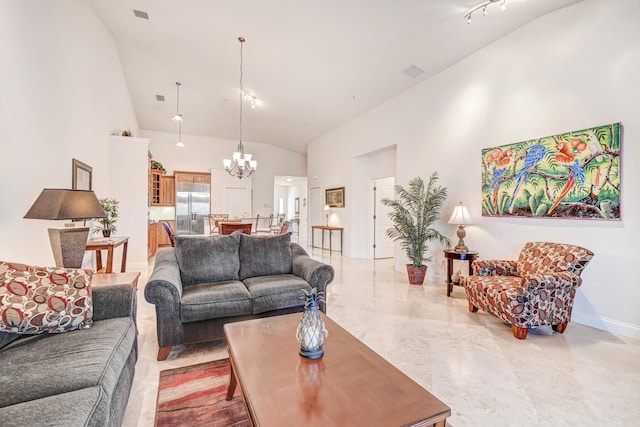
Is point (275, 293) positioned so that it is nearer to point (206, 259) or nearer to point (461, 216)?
point (206, 259)

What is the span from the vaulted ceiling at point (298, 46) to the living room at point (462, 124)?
264mm

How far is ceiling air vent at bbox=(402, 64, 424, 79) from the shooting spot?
15.4ft

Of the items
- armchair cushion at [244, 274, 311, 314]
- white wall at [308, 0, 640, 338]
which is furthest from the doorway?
armchair cushion at [244, 274, 311, 314]

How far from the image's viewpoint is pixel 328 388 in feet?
4.07

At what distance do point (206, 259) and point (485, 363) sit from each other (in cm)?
265

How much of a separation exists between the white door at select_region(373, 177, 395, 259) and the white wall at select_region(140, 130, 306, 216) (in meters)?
4.19

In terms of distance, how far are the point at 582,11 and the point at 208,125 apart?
8340 millimetres

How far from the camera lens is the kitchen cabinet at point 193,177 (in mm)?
8984

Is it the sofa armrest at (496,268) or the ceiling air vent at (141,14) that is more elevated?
the ceiling air vent at (141,14)

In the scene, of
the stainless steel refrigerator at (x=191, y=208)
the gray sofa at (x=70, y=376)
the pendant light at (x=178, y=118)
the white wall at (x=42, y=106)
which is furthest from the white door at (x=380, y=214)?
the gray sofa at (x=70, y=376)

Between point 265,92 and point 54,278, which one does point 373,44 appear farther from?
point 54,278

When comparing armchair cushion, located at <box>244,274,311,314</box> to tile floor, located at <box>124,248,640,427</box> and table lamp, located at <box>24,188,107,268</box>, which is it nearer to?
tile floor, located at <box>124,248,640,427</box>

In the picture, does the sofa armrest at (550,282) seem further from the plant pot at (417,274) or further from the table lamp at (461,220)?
the plant pot at (417,274)

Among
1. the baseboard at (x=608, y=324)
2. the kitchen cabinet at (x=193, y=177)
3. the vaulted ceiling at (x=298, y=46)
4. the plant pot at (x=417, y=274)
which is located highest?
the vaulted ceiling at (x=298, y=46)
